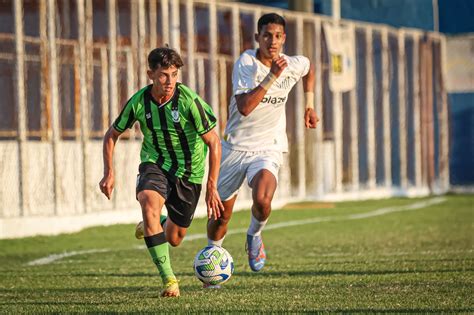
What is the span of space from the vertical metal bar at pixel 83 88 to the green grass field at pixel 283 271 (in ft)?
2.96

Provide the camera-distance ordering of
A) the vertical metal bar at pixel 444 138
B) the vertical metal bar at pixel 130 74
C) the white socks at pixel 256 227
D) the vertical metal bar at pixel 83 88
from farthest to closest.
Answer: the vertical metal bar at pixel 444 138 < the vertical metal bar at pixel 130 74 < the vertical metal bar at pixel 83 88 < the white socks at pixel 256 227

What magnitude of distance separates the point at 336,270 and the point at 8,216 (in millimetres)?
6774

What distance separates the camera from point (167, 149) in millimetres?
9133

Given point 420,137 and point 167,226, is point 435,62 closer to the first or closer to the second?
point 420,137

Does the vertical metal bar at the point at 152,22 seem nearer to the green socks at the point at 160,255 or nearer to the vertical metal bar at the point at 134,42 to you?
the vertical metal bar at the point at 134,42

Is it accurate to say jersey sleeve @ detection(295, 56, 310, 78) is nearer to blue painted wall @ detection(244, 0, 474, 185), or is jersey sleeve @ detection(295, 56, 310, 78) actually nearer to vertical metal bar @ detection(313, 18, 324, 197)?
vertical metal bar @ detection(313, 18, 324, 197)

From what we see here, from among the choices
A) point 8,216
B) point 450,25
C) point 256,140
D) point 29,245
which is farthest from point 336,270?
point 450,25

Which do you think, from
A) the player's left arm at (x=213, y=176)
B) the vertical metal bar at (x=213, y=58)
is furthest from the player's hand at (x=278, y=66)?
the vertical metal bar at (x=213, y=58)

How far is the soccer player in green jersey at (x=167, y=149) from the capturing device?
8.57 m

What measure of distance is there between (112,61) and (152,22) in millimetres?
1321

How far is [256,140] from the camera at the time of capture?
10469 millimetres

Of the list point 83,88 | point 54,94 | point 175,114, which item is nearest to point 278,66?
point 175,114

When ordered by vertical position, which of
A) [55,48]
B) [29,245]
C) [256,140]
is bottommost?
[29,245]

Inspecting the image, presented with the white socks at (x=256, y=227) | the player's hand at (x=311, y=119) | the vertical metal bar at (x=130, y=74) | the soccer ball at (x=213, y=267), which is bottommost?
the soccer ball at (x=213, y=267)
